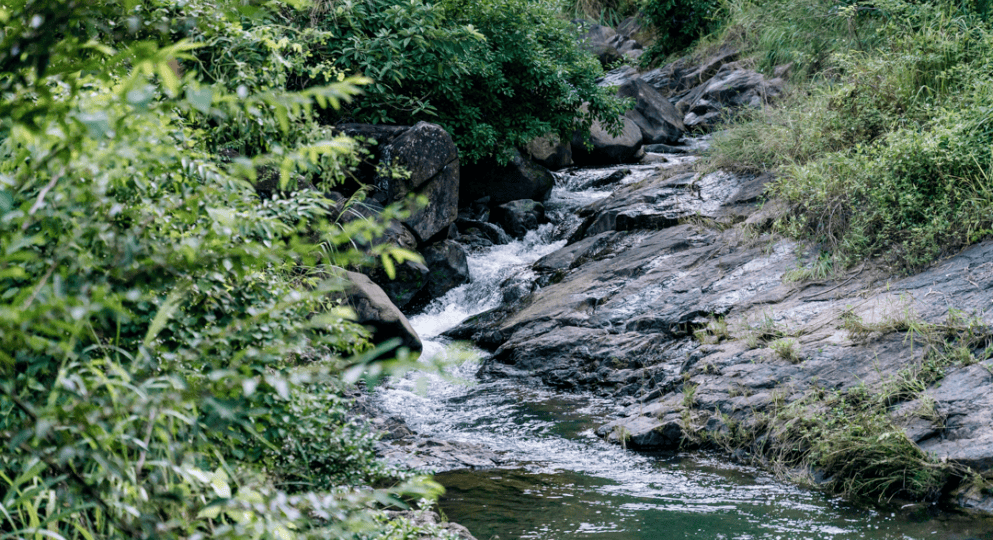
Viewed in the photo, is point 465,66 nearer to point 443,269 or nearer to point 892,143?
point 443,269

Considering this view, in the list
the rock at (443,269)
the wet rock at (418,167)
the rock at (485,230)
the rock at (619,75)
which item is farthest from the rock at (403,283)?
the rock at (619,75)

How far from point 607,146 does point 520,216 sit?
3.33 meters

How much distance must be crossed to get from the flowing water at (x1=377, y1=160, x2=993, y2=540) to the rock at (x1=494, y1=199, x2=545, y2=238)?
463 centimetres

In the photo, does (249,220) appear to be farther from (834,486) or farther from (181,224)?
(834,486)

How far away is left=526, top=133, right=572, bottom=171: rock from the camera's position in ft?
44.5

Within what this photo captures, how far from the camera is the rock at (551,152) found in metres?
13.6

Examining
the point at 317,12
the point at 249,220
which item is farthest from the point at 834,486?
the point at 317,12

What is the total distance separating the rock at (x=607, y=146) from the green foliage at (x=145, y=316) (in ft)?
38.9

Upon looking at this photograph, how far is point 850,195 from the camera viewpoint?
7102mm

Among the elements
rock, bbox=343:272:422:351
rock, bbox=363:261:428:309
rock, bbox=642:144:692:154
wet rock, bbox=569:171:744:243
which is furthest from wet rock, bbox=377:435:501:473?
rock, bbox=642:144:692:154

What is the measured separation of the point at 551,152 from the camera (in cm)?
1401

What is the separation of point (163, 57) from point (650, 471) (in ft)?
15.9

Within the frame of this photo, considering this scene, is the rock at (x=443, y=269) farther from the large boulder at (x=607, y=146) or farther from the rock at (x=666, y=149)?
the rock at (x=666, y=149)

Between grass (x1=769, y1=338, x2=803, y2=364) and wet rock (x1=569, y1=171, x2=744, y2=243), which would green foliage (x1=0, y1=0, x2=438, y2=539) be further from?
wet rock (x1=569, y1=171, x2=744, y2=243)
